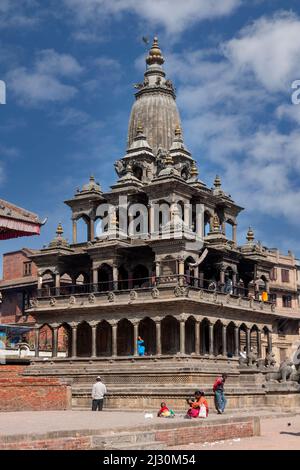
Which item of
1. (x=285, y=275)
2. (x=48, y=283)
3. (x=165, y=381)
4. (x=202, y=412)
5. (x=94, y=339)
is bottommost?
(x=202, y=412)

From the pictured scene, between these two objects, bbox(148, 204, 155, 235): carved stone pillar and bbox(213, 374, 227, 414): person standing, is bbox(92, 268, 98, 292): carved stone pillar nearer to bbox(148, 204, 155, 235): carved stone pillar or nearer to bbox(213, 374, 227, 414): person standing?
bbox(148, 204, 155, 235): carved stone pillar

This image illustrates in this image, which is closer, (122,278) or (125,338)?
(125,338)

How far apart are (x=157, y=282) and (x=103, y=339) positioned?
7.56m

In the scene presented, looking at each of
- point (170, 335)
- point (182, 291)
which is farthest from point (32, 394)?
point (170, 335)

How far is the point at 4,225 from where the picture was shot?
23.6 m

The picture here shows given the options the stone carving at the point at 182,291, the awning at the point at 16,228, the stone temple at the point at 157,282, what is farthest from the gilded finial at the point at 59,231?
the awning at the point at 16,228

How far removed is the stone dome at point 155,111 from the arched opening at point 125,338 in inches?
572

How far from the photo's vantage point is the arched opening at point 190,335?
48.9 metres

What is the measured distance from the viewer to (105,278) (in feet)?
181

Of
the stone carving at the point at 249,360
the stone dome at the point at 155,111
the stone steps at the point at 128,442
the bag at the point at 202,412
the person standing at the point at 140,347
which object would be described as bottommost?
the stone steps at the point at 128,442

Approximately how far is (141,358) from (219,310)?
6.45 metres

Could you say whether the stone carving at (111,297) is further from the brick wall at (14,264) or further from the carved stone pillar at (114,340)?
the brick wall at (14,264)

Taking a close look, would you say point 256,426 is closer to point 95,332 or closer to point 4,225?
point 4,225

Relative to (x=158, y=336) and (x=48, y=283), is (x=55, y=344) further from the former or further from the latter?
(x=158, y=336)
